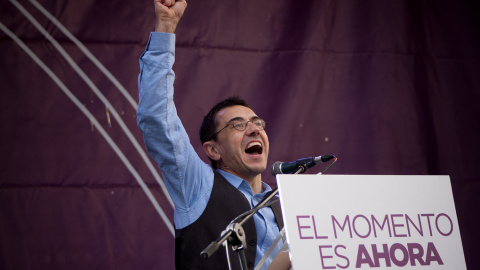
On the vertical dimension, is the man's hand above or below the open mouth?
above

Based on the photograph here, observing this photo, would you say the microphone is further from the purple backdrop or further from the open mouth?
the purple backdrop

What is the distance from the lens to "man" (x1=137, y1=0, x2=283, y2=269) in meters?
1.78

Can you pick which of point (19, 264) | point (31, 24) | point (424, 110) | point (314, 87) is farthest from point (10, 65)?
point (424, 110)

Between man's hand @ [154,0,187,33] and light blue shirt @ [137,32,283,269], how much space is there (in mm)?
25

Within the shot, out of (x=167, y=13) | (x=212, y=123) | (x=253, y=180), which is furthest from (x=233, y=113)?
(x=167, y=13)

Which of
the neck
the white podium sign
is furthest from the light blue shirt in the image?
the white podium sign

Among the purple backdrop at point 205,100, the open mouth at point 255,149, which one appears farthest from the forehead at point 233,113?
the purple backdrop at point 205,100

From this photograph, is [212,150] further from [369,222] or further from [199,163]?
[369,222]

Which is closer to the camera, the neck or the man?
the man

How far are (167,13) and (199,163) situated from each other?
542mm

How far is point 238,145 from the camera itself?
2119 millimetres

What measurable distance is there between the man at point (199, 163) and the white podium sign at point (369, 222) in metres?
0.55

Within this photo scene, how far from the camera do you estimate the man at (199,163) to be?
1.78 meters

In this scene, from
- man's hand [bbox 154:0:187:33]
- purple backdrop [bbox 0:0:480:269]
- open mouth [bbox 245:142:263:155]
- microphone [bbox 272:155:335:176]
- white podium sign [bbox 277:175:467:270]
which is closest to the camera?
white podium sign [bbox 277:175:467:270]
